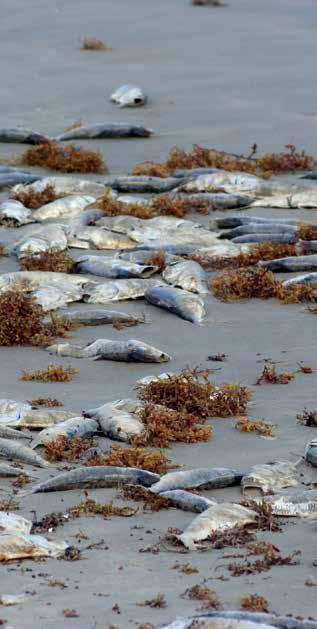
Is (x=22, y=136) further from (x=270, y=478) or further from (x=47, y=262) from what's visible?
(x=270, y=478)

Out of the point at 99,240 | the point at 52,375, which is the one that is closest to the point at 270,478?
the point at 52,375

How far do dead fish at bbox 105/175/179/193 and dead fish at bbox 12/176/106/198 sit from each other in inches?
7.4

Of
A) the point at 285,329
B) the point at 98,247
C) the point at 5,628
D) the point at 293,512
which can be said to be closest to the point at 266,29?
the point at 98,247

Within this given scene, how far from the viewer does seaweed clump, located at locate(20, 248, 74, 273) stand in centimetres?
1084

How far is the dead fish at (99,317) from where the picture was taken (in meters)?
9.49

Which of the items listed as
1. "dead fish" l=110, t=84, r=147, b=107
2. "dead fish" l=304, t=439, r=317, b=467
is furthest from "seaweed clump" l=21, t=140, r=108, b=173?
"dead fish" l=304, t=439, r=317, b=467

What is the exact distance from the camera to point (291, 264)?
34.9ft

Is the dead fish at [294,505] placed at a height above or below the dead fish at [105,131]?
above

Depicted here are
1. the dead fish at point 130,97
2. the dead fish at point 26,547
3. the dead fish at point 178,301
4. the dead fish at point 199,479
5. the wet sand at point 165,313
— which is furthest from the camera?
the dead fish at point 130,97

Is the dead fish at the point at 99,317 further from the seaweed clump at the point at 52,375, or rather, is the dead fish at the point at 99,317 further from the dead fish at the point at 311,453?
the dead fish at the point at 311,453

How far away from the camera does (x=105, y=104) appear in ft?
56.2

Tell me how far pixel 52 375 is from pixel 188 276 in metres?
2.39

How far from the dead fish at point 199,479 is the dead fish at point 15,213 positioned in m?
6.08

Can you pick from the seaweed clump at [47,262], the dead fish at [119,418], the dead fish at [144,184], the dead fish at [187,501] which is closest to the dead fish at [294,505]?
the dead fish at [187,501]
